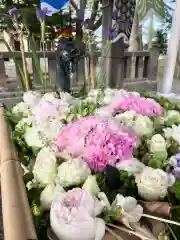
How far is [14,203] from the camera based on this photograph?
0.30 metres

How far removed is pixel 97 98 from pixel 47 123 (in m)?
0.21

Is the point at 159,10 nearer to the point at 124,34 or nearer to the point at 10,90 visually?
the point at 124,34

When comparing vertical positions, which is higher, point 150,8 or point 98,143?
point 150,8

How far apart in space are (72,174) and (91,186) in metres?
0.03

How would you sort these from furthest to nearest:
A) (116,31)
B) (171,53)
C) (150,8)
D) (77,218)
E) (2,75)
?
1. (171,53)
2. (2,75)
3. (116,31)
4. (150,8)
5. (77,218)

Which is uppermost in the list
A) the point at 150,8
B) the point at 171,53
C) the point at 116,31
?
the point at 150,8

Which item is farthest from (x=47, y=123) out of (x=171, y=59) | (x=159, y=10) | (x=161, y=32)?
(x=161, y=32)

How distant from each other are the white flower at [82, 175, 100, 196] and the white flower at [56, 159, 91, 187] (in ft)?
0.05

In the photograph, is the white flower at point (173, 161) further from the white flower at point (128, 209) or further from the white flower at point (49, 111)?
the white flower at point (49, 111)

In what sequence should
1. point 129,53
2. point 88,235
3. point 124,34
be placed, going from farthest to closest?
point 129,53 < point 124,34 < point 88,235

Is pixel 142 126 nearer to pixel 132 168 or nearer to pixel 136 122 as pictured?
pixel 136 122

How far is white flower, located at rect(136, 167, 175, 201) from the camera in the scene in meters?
0.35

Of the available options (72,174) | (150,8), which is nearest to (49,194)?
(72,174)

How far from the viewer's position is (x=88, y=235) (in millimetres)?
286
